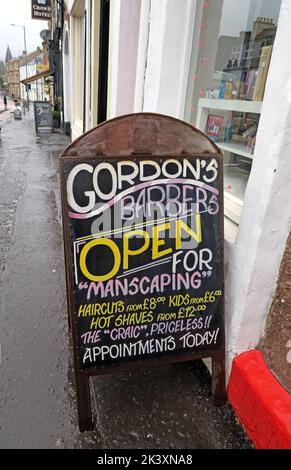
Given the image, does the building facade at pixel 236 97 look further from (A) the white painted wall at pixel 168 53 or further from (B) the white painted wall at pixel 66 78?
(B) the white painted wall at pixel 66 78

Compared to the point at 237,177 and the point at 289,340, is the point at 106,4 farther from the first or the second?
the point at 289,340

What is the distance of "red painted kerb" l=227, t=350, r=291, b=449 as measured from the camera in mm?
1620

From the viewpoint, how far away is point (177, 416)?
6.40 ft

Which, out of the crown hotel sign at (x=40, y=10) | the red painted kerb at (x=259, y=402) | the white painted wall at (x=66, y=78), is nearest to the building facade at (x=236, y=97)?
the red painted kerb at (x=259, y=402)

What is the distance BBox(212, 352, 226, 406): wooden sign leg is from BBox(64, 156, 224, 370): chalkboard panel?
123 millimetres

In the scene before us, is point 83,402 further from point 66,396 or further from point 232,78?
point 232,78

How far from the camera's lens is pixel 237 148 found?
2471 mm

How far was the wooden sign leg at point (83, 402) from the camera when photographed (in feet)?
5.74

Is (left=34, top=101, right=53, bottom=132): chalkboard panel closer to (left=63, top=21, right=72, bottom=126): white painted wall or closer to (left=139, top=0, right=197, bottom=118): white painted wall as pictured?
(left=63, top=21, right=72, bottom=126): white painted wall

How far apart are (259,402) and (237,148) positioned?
5.58 feet

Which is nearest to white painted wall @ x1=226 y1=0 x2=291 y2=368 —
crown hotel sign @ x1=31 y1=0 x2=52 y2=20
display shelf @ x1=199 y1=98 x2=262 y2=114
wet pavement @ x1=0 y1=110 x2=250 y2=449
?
wet pavement @ x1=0 y1=110 x2=250 y2=449

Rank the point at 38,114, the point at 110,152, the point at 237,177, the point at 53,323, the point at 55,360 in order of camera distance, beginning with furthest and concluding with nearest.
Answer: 1. the point at 38,114
2. the point at 53,323
3. the point at 237,177
4. the point at 55,360
5. the point at 110,152
